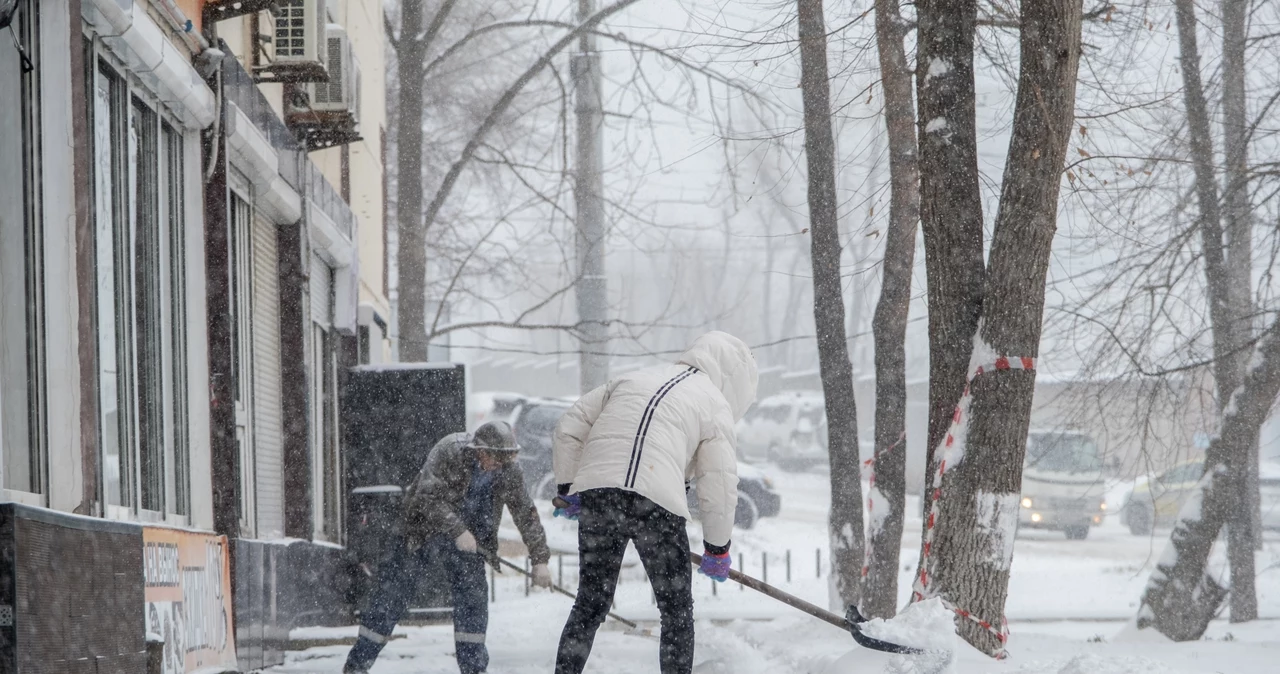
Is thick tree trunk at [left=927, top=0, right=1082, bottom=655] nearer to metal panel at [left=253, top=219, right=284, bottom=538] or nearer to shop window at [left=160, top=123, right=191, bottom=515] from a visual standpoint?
shop window at [left=160, top=123, right=191, bottom=515]

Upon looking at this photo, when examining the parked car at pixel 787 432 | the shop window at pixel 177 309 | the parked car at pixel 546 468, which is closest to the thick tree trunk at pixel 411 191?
the parked car at pixel 546 468

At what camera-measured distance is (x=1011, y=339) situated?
19.2 feet

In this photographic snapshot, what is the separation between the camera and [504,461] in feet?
21.5

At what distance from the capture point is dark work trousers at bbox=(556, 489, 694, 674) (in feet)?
15.6

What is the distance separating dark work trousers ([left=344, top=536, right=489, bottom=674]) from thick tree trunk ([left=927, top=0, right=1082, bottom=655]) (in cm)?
234

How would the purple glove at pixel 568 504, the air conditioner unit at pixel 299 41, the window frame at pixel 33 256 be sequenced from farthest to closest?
the air conditioner unit at pixel 299 41 → the purple glove at pixel 568 504 → the window frame at pixel 33 256

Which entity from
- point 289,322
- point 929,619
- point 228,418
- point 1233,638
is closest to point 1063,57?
point 929,619

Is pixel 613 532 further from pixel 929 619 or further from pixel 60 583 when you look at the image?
pixel 60 583

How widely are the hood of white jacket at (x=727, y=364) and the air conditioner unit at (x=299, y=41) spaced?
12.9 feet

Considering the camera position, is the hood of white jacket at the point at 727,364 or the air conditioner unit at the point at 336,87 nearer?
the hood of white jacket at the point at 727,364

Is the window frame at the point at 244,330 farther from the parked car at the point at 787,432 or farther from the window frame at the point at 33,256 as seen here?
the parked car at the point at 787,432

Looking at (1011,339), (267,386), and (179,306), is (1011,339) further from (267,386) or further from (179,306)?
(267,386)

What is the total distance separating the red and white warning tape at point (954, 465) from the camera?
230 inches

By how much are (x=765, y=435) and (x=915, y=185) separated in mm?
27851
